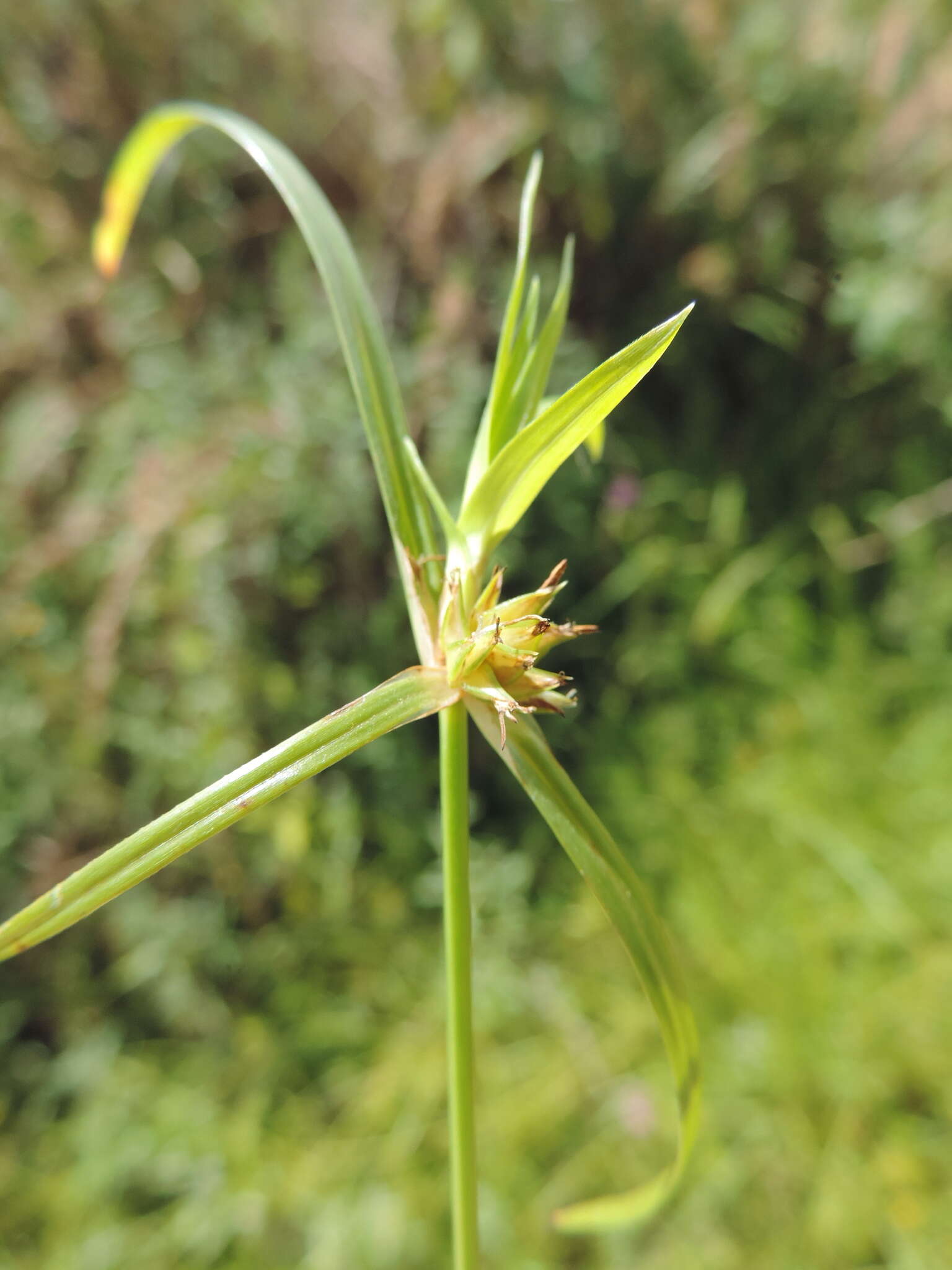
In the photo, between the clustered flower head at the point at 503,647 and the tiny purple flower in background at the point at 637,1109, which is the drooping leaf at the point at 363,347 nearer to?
the clustered flower head at the point at 503,647

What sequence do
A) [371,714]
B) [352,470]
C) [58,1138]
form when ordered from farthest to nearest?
[58,1138] → [352,470] → [371,714]

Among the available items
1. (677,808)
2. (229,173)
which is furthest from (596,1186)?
(229,173)

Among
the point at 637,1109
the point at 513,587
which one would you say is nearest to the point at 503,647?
the point at 513,587

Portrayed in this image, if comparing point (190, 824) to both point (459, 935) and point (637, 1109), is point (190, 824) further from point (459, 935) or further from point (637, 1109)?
point (637, 1109)

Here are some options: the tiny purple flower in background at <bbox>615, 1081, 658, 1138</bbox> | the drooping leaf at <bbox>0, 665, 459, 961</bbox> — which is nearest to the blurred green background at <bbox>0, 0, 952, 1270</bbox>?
the tiny purple flower in background at <bbox>615, 1081, 658, 1138</bbox>

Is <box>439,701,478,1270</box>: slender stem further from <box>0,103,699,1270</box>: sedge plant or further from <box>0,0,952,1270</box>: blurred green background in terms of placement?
<box>0,0,952,1270</box>: blurred green background

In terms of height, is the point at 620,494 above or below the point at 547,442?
above

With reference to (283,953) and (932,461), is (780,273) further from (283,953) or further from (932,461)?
(283,953)
